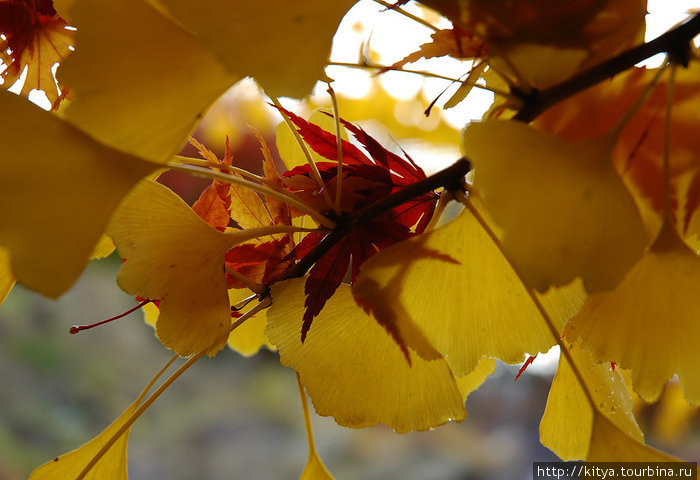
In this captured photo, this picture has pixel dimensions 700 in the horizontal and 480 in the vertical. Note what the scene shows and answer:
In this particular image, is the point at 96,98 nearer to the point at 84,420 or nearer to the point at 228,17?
the point at 228,17

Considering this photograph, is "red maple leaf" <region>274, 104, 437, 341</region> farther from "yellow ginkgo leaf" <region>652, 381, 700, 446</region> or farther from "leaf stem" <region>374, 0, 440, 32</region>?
"yellow ginkgo leaf" <region>652, 381, 700, 446</region>

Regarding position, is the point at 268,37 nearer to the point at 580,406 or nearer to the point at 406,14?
the point at 406,14

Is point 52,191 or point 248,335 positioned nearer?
point 52,191

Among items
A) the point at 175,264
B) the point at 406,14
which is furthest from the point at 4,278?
the point at 406,14

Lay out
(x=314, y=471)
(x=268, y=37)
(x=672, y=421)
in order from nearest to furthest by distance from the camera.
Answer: (x=268, y=37)
(x=314, y=471)
(x=672, y=421)

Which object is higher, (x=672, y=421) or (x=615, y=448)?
(x=615, y=448)

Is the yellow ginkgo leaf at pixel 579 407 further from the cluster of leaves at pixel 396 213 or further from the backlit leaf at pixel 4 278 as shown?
the backlit leaf at pixel 4 278

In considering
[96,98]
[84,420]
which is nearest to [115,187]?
[96,98]

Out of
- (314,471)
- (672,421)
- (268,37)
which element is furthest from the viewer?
(672,421)
